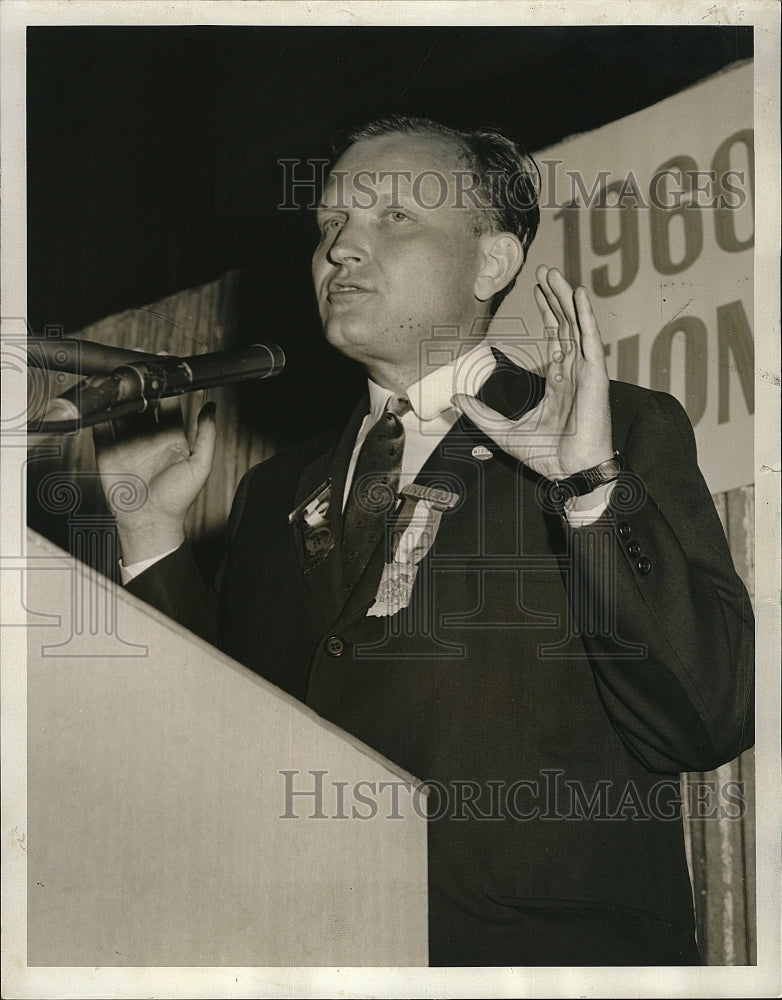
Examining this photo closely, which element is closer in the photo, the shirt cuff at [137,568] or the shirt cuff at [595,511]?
the shirt cuff at [595,511]

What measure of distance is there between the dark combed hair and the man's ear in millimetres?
12

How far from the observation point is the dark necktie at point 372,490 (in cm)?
259

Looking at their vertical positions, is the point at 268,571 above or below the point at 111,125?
below

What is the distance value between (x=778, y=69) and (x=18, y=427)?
217 cm

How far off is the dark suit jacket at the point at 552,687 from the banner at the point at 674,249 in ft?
0.38

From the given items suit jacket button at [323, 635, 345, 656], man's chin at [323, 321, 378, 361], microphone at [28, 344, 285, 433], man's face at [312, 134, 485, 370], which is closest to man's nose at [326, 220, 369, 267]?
man's face at [312, 134, 485, 370]

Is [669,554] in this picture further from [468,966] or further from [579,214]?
[468,966]

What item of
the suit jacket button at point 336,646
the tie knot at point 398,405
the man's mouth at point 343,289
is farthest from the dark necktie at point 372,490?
the man's mouth at point 343,289

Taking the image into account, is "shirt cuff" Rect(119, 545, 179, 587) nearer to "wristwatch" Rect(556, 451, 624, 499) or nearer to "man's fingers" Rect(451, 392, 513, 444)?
"man's fingers" Rect(451, 392, 513, 444)

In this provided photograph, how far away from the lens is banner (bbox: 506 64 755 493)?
8.61 ft

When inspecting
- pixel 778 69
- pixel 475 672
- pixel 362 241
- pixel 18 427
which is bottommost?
pixel 475 672

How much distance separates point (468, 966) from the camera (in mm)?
2555

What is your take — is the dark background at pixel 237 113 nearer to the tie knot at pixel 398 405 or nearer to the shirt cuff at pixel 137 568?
the tie knot at pixel 398 405

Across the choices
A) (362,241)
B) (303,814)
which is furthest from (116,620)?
(362,241)
